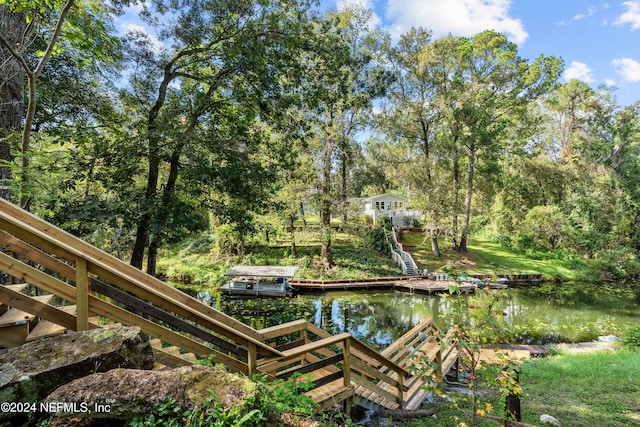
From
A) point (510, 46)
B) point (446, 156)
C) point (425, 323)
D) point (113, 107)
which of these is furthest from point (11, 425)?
point (510, 46)

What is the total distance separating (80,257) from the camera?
2.08 metres

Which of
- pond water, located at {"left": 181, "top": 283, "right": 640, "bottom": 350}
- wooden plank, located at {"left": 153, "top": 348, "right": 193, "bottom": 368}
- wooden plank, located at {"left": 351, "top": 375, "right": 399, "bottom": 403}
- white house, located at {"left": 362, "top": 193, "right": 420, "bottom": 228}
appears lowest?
pond water, located at {"left": 181, "top": 283, "right": 640, "bottom": 350}

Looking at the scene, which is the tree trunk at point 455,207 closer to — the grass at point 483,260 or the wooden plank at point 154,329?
the grass at point 483,260

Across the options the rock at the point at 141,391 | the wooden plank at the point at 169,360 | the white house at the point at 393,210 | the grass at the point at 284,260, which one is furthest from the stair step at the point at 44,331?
the white house at the point at 393,210

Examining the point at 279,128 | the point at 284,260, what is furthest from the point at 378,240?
the point at 279,128

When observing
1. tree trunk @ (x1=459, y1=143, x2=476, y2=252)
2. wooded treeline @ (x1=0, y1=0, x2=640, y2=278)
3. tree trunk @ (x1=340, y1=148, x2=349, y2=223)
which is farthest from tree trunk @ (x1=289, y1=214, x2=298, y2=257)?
tree trunk @ (x1=459, y1=143, x2=476, y2=252)

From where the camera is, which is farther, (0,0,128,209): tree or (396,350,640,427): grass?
(396,350,640,427): grass

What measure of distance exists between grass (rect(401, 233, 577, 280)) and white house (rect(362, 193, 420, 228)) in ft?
6.11

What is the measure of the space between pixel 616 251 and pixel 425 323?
21.8 meters

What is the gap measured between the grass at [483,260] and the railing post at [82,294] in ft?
63.3

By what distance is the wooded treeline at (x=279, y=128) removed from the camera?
6191 mm

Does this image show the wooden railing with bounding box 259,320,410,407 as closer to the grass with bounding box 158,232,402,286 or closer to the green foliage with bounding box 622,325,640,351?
the green foliage with bounding box 622,325,640,351

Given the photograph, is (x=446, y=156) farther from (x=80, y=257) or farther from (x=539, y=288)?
(x=80, y=257)

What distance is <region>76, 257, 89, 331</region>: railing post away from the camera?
211cm
